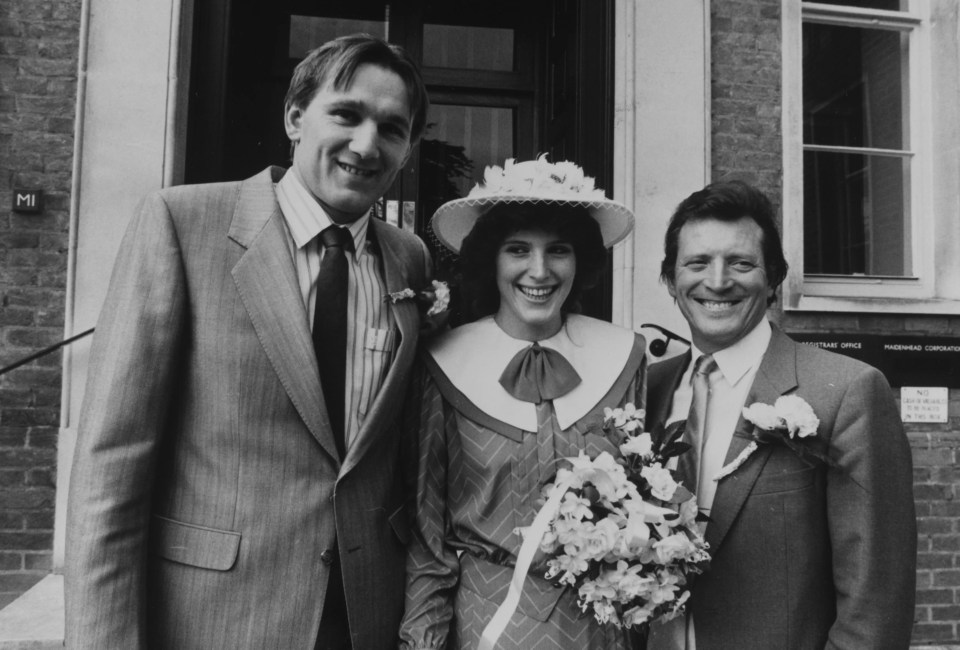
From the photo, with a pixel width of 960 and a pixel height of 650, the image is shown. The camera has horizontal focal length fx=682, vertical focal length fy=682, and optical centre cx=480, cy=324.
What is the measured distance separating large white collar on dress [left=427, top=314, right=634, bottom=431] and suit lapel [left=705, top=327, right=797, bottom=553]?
0.38 meters

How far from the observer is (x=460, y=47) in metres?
4.97

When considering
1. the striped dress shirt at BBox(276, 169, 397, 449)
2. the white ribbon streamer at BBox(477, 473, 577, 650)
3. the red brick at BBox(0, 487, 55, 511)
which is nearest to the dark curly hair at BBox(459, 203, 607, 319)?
the striped dress shirt at BBox(276, 169, 397, 449)

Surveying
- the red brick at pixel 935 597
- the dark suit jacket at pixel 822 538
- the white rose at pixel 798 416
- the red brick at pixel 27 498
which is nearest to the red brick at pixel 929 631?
the red brick at pixel 935 597

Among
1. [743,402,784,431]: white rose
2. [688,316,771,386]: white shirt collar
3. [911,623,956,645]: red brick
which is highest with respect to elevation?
[688,316,771,386]: white shirt collar

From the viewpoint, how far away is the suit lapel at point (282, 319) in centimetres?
162

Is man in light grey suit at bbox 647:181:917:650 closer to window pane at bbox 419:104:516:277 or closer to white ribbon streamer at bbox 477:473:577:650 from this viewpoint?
white ribbon streamer at bbox 477:473:577:650

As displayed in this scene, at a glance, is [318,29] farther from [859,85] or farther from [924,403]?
[924,403]

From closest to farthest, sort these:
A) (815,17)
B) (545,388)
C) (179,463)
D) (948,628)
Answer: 1. (179,463)
2. (545,388)
3. (948,628)
4. (815,17)

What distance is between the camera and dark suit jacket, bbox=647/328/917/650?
175 cm

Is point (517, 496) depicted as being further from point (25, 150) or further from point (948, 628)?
point (948, 628)

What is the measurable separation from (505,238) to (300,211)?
2.13ft

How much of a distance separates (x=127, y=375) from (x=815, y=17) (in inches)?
183

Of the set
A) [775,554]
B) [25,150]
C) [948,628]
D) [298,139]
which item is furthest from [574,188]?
[948,628]

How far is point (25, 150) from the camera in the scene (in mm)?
3576
